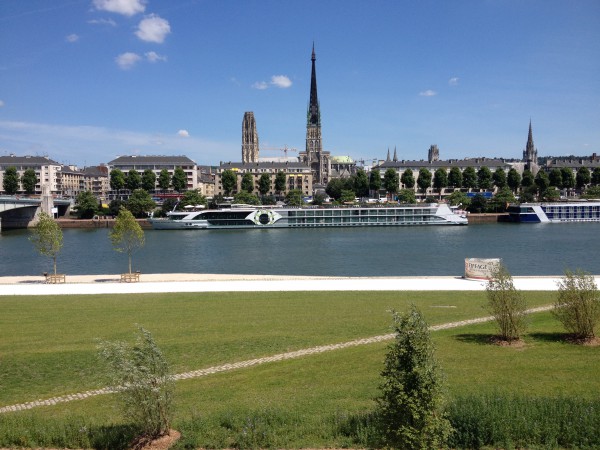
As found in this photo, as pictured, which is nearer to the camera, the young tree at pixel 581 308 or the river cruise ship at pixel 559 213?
the young tree at pixel 581 308

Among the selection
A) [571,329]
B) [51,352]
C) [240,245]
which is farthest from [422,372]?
[240,245]

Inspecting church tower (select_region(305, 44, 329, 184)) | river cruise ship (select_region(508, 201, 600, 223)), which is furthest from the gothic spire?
river cruise ship (select_region(508, 201, 600, 223))

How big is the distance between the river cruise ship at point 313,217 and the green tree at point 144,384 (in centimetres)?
7430

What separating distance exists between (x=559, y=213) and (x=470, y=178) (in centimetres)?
3217

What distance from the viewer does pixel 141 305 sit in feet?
68.2

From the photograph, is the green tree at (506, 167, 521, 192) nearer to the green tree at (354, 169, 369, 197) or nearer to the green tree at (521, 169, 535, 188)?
the green tree at (521, 169, 535, 188)

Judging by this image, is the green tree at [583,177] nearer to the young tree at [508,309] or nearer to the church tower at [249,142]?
the church tower at [249,142]

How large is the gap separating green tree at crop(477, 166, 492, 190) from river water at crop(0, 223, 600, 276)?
53828 mm

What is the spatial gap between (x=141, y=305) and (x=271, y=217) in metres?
63.0

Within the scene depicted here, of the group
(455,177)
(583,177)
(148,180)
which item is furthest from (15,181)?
(583,177)

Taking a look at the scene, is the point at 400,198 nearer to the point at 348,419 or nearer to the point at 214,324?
the point at 214,324

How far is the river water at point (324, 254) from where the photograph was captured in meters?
37.5

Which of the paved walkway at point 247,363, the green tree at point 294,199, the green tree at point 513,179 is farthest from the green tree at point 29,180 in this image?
the paved walkway at point 247,363

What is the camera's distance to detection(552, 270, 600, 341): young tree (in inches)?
522
